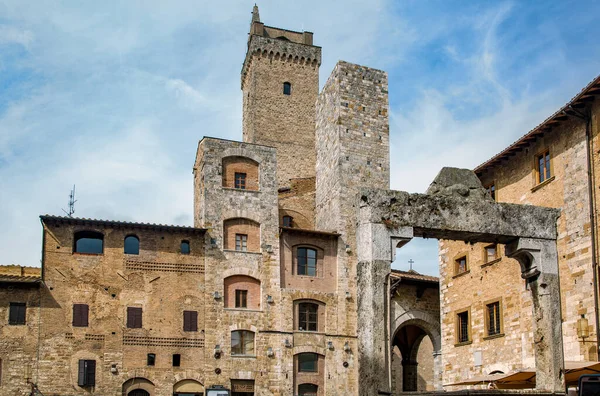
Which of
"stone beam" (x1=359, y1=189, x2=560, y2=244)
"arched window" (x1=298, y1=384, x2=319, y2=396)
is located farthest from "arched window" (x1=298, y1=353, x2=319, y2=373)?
"stone beam" (x1=359, y1=189, x2=560, y2=244)

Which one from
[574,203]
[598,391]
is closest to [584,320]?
[574,203]

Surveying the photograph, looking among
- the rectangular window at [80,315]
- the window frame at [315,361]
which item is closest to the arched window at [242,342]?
the window frame at [315,361]

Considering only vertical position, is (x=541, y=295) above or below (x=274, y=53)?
below

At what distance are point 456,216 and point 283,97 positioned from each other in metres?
38.2

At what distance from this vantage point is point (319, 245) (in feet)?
124

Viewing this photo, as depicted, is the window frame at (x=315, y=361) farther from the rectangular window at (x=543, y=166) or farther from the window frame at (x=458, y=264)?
the rectangular window at (x=543, y=166)

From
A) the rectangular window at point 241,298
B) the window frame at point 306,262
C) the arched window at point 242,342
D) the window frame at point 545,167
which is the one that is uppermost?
the window frame at point 545,167

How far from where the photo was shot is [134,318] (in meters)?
34.1

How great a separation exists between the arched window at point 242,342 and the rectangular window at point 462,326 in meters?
9.85

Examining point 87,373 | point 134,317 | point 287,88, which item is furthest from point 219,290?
point 287,88

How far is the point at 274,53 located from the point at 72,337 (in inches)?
1084

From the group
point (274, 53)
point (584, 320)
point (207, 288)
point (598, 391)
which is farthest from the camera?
point (274, 53)

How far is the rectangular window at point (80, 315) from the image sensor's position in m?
33.4

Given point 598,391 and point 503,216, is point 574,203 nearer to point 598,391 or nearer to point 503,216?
point 503,216
